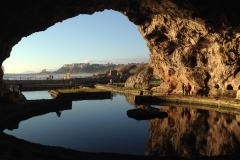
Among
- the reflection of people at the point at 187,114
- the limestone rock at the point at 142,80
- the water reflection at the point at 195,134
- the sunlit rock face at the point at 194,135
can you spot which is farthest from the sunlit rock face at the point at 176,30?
the sunlit rock face at the point at 194,135

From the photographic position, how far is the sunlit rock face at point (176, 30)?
86.5 feet

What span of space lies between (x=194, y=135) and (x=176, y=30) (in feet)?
78.7

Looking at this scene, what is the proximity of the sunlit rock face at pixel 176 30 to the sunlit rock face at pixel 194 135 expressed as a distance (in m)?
10.8

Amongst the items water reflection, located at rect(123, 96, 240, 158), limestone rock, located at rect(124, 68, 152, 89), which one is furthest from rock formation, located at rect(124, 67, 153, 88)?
water reflection, located at rect(123, 96, 240, 158)

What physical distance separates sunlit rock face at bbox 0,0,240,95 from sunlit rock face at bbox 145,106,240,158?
10843 millimetres

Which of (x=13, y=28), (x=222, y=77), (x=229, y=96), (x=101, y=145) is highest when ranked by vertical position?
(x=13, y=28)

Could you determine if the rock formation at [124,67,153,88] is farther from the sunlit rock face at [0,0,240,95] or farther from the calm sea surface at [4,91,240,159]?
the calm sea surface at [4,91,240,159]

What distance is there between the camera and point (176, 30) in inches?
1613

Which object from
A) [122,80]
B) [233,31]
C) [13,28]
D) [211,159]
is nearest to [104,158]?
[211,159]

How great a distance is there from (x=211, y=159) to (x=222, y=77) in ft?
96.3

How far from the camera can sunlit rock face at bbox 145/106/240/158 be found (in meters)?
16.9

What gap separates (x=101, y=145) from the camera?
1833cm

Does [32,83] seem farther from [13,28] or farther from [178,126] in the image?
[178,126]

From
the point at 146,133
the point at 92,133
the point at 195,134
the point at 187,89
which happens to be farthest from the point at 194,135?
the point at 187,89
